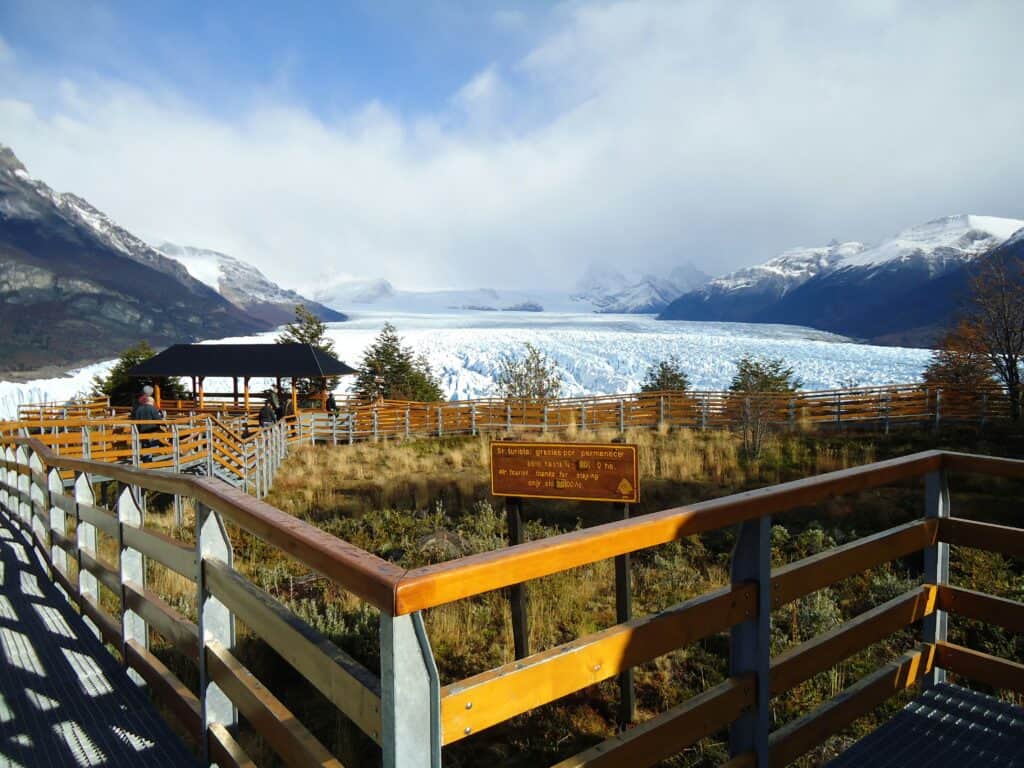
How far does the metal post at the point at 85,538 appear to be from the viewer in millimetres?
4125

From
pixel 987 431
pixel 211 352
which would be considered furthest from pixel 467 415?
pixel 987 431

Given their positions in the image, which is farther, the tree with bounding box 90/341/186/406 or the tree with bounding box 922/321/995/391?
the tree with bounding box 90/341/186/406

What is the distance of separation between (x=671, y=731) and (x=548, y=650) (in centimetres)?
60

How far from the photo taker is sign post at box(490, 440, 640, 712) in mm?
5145

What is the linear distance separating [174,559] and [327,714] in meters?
2.55

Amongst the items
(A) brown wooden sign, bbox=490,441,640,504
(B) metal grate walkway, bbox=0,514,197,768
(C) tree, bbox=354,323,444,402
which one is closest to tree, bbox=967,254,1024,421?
(A) brown wooden sign, bbox=490,441,640,504

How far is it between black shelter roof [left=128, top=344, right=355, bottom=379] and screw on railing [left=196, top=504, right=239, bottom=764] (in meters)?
27.9

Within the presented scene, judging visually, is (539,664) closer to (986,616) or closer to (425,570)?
(425,570)

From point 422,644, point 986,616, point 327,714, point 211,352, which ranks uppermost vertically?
point 211,352

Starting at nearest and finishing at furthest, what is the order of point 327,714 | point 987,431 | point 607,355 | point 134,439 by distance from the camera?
1. point 327,714
2. point 134,439
3. point 987,431
4. point 607,355

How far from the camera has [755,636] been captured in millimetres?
2090

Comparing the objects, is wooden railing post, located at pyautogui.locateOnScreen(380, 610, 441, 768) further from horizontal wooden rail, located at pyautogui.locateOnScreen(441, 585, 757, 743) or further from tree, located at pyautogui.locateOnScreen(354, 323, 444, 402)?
tree, located at pyautogui.locateOnScreen(354, 323, 444, 402)

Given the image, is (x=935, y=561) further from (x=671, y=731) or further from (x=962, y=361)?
(x=962, y=361)

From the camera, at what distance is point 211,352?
32031 mm
